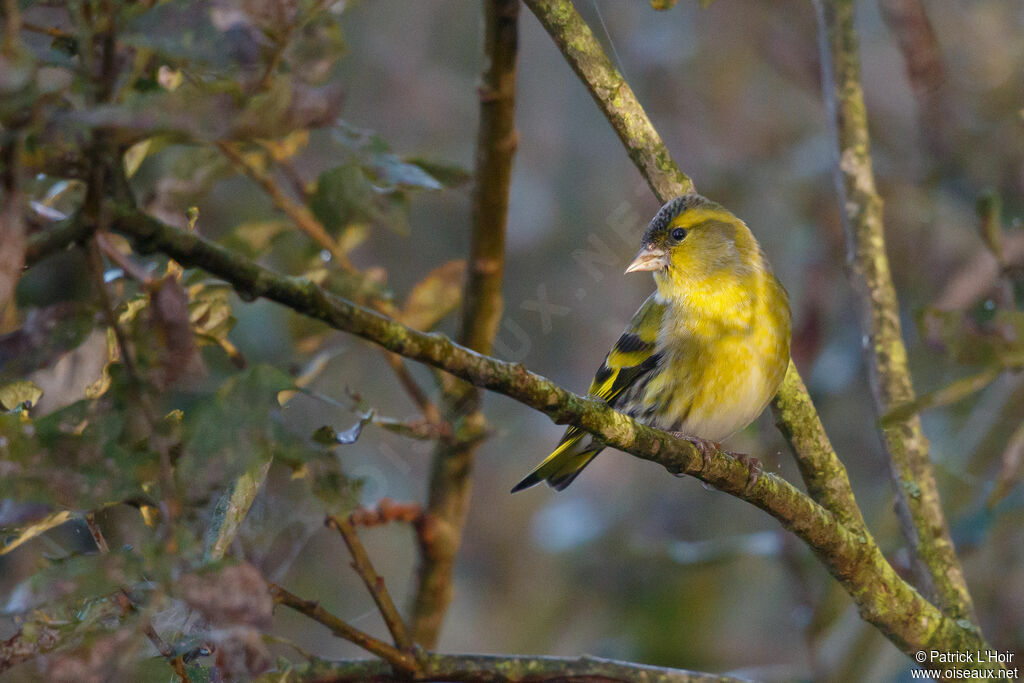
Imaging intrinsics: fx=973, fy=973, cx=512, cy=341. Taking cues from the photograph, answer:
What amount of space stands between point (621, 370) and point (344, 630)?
107 cm

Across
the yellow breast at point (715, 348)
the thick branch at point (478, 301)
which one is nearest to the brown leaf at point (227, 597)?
the thick branch at point (478, 301)

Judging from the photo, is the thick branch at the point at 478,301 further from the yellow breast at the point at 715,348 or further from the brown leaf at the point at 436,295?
the yellow breast at the point at 715,348

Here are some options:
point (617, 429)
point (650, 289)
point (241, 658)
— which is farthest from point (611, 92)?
point (650, 289)

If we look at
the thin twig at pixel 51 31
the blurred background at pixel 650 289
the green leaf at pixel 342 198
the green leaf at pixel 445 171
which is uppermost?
the thin twig at pixel 51 31

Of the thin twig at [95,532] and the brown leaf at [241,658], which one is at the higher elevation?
the brown leaf at [241,658]

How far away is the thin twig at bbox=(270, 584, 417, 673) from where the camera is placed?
1361 mm

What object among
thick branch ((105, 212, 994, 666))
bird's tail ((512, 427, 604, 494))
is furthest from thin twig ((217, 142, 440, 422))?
thick branch ((105, 212, 994, 666))

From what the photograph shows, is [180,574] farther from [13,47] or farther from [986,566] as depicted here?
[986,566]

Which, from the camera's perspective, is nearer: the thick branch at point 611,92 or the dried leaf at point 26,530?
the dried leaf at point 26,530

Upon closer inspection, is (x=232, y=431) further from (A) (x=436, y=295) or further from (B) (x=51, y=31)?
(A) (x=436, y=295)

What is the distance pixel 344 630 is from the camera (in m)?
1.39

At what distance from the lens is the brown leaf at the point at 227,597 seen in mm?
830

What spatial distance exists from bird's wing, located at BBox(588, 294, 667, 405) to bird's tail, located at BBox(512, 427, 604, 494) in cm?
15

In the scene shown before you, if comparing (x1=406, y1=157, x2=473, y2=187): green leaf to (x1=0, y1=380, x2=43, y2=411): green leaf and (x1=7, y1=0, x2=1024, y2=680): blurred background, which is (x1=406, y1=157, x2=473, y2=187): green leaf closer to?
(x1=7, y1=0, x2=1024, y2=680): blurred background
